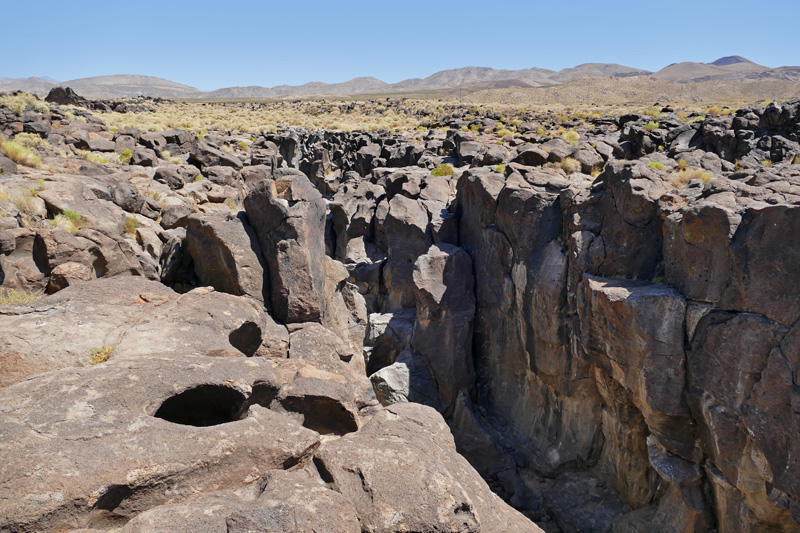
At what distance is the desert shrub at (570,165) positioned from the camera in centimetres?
1875

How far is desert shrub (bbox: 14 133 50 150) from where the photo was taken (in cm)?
2405

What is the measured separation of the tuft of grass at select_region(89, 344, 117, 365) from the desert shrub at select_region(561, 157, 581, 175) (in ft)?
53.2

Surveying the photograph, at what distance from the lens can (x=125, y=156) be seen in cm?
2588

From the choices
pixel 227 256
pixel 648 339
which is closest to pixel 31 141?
pixel 227 256

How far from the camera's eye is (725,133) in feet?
64.1

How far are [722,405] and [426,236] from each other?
1165cm

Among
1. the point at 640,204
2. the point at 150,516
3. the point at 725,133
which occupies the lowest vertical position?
the point at 150,516

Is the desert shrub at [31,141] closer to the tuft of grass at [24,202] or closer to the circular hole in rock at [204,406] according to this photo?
the tuft of grass at [24,202]

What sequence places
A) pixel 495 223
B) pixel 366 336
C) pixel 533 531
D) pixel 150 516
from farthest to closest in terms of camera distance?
pixel 366 336 → pixel 495 223 → pixel 533 531 → pixel 150 516

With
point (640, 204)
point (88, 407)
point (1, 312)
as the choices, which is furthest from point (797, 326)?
point (1, 312)

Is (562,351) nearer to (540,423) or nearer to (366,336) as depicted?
(540,423)

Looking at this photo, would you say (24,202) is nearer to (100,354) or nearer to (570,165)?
(100,354)

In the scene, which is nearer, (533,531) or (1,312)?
(533,531)

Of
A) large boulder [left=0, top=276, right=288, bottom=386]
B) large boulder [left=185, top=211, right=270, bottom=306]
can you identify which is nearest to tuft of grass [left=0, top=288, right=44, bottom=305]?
large boulder [left=0, top=276, right=288, bottom=386]
